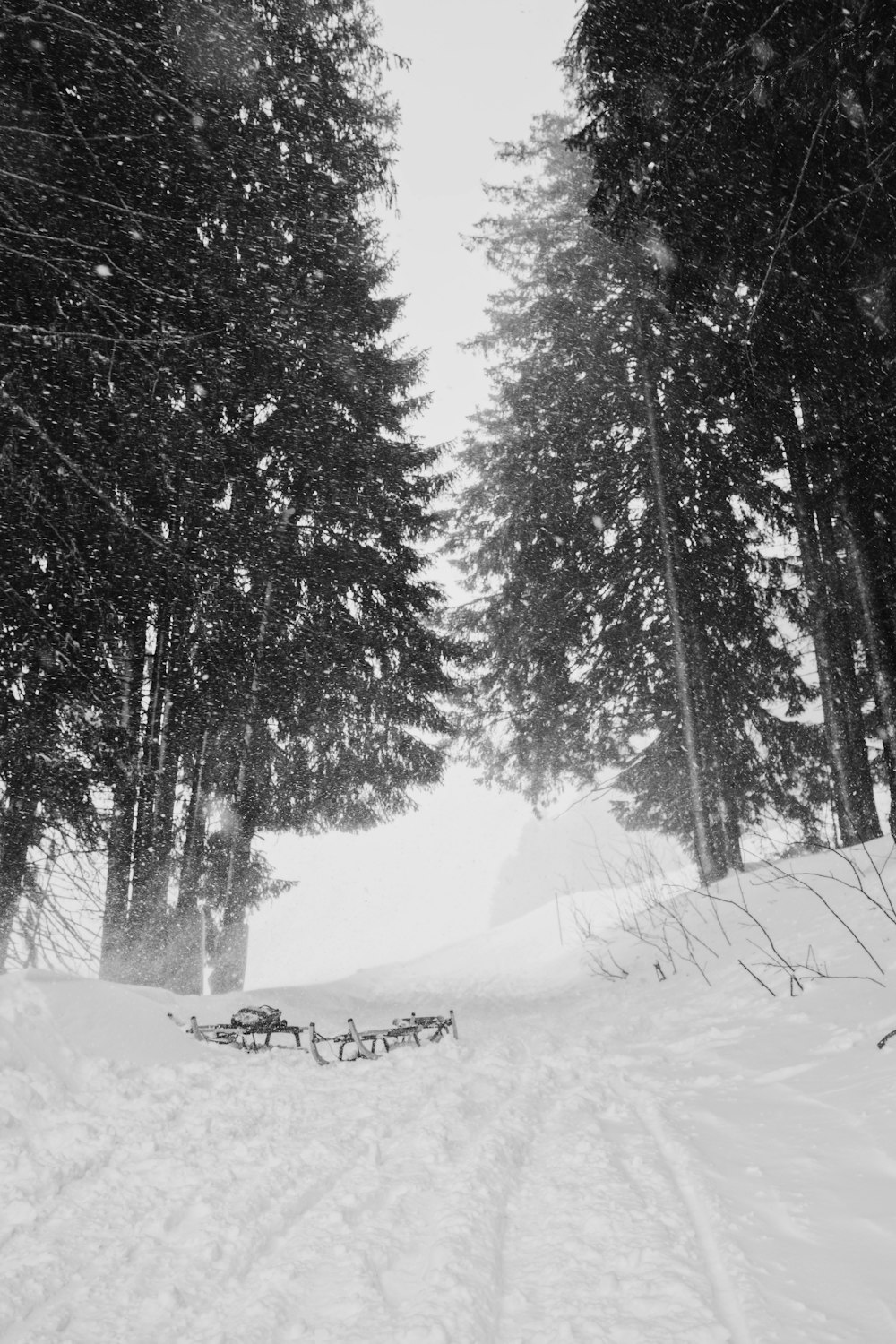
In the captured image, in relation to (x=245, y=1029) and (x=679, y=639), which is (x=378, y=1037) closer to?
(x=245, y=1029)

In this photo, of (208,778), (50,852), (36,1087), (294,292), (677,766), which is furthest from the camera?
(677,766)

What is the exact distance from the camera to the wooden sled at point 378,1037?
16.6 ft

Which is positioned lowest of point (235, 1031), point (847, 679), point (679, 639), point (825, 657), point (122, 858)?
point (235, 1031)

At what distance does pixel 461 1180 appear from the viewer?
2.61 meters

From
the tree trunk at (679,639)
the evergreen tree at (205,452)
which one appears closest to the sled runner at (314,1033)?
the evergreen tree at (205,452)

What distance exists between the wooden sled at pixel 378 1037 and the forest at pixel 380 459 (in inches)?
82.8

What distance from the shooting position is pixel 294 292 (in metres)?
8.16

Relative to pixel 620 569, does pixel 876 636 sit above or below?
below

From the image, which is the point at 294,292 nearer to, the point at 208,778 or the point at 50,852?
the point at 208,778

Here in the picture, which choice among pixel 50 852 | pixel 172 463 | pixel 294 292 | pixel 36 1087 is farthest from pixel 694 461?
pixel 36 1087

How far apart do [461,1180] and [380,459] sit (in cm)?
883

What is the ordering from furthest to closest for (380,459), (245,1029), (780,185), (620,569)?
(620,569) < (380,459) < (245,1029) < (780,185)

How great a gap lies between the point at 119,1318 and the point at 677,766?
11.0m

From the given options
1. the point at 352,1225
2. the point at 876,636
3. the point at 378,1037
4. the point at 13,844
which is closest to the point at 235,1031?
the point at 378,1037
